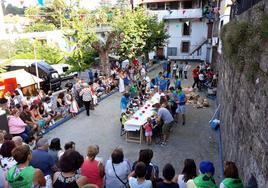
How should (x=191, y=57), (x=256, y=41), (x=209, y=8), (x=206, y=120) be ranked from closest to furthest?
(x=256, y=41) < (x=206, y=120) < (x=209, y=8) < (x=191, y=57)

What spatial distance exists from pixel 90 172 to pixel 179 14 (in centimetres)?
3082

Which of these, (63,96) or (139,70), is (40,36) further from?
(63,96)

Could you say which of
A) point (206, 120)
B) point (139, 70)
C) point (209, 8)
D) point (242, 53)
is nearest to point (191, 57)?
point (209, 8)

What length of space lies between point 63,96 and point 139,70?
942 cm

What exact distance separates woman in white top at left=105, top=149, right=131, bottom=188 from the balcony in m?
29.2

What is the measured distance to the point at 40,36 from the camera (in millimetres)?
30484

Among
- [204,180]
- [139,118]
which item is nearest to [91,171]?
[204,180]

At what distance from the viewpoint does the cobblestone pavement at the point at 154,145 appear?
871cm

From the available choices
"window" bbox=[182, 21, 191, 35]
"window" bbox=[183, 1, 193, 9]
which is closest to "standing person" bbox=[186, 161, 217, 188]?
"window" bbox=[182, 21, 191, 35]

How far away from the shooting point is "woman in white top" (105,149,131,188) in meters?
4.88

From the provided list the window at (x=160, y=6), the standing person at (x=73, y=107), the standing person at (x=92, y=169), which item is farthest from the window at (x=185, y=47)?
the standing person at (x=92, y=169)

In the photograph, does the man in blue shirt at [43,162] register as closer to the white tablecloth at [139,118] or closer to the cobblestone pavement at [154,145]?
the cobblestone pavement at [154,145]

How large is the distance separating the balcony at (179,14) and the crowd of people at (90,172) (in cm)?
2919

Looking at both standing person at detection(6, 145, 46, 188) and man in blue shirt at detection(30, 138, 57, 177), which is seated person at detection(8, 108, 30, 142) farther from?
standing person at detection(6, 145, 46, 188)
